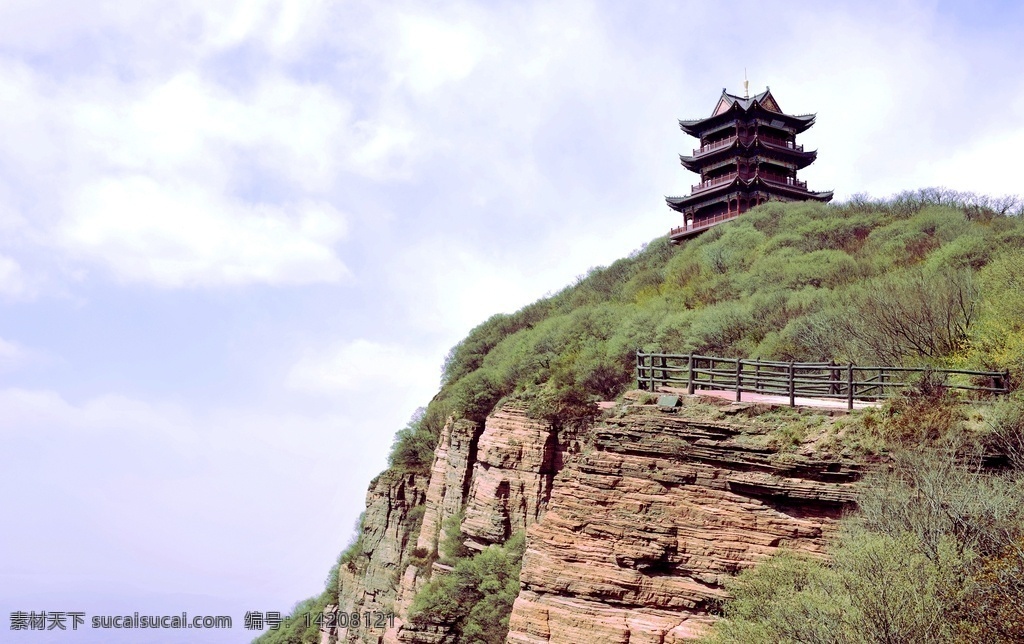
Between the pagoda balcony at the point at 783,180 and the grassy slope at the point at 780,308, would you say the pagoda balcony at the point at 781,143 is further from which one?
the grassy slope at the point at 780,308

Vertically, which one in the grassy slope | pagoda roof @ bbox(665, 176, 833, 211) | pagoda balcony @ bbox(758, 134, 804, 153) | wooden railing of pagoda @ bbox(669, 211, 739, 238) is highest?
pagoda balcony @ bbox(758, 134, 804, 153)

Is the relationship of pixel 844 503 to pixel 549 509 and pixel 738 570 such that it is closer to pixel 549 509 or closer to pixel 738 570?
pixel 738 570

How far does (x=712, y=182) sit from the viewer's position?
52031mm

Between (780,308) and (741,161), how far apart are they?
23984 millimetres


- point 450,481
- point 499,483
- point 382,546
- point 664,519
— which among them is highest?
point 664,519

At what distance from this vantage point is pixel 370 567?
3697 cm

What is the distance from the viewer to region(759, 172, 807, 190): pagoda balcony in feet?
169

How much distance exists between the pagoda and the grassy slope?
3977mm

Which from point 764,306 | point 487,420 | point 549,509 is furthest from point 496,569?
point 764,306

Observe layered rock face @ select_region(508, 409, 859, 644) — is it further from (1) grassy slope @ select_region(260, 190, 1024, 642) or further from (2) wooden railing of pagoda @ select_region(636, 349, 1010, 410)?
(1) grassy slope @ select_region(260, 190, 1024, 642)

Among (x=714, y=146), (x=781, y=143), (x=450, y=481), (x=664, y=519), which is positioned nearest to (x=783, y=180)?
(x=781, y=143)

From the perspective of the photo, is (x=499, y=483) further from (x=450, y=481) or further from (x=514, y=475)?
(x=450, y=481)

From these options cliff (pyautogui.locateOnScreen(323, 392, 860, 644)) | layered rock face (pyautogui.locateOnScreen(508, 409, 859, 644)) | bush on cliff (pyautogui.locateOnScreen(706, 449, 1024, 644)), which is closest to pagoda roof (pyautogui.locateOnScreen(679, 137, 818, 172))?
cliff (pyautogui.locateOnScreen(323, 392, 860, 644))

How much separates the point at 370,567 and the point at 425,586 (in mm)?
9751
